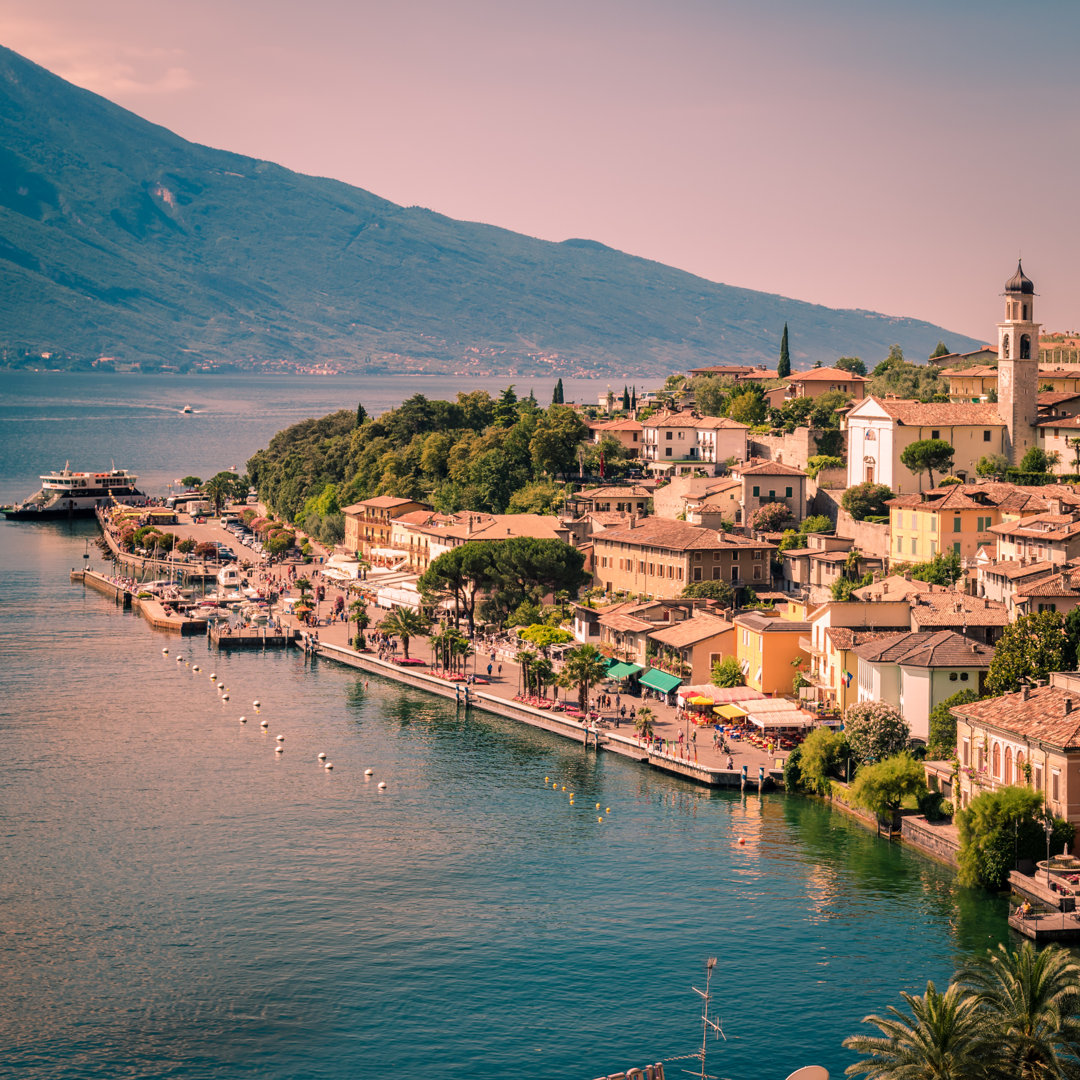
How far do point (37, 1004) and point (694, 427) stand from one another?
8313 cm

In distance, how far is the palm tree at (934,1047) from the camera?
88.8 ft

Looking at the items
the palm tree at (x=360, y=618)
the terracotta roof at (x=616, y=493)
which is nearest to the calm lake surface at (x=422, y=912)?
the palm tree at (x=360, y=618)

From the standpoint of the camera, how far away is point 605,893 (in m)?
44.2

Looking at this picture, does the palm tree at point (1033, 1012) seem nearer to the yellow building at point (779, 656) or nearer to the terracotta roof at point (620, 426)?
the yellow building at point (779, 656)

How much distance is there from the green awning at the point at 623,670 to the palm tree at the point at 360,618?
19.2 meters

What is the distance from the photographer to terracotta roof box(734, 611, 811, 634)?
6300cm

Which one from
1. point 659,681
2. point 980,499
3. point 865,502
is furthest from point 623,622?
point 980,499

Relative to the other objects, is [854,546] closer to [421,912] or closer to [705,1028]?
[421,912]

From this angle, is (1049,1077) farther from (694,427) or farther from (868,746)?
(694,427)

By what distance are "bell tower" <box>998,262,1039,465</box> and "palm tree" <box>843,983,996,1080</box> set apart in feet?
200

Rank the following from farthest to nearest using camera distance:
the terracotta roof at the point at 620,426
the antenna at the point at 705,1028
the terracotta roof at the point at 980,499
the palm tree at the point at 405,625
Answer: the terracotta roof at the point at 620,426 → the palm tree at the point at 405,625 → the terracotta roof at the point at 980,499 → the antenna at the point at 705,1028

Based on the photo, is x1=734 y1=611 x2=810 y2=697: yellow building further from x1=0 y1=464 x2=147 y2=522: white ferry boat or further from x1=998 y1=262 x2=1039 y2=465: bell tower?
x1=0 y1=464 x2=147 y2=522: white ferry boat

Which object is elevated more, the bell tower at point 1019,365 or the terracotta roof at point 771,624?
the bell tower at point 1019,365

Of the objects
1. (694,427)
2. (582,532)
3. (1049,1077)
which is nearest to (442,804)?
(1049,1077)
